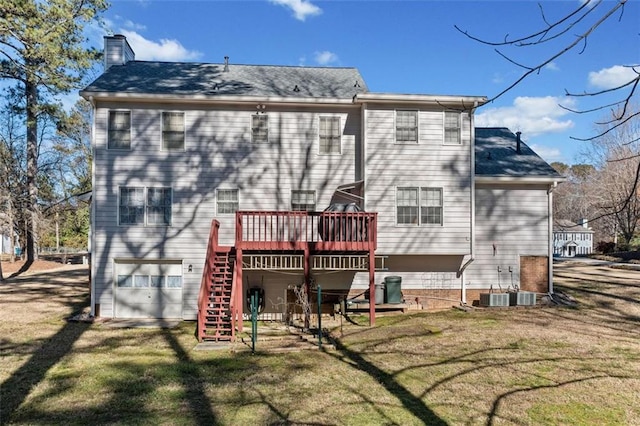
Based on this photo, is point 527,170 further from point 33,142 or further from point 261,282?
point 33,142

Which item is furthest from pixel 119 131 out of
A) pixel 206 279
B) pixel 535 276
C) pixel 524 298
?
pixel 535 276

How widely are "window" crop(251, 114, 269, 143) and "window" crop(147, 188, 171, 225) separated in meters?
3.45

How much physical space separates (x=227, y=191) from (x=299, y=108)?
376cm

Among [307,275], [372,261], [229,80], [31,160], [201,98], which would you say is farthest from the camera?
[31,160]

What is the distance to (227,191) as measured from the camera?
1408 cm

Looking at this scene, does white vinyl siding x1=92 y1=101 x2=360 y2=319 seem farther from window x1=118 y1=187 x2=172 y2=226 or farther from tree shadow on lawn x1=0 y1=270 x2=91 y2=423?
tree shadow on lawn x1=0 y1=270 x2=91 y2=423

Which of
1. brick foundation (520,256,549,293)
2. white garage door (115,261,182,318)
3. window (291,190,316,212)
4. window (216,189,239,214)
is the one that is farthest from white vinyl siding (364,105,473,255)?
white garage door (115,261,182,318)

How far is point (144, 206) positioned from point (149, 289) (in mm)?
2801

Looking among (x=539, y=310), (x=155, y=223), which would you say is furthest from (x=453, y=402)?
(x=155, y=223)

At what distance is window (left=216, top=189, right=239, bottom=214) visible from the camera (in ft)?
46.0

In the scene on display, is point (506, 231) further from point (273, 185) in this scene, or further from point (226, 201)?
point (226, 201)

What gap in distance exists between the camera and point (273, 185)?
46.5 feet

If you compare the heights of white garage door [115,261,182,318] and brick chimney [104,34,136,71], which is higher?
brick chimney [104,34,136,71]

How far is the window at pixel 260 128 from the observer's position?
1426cm
